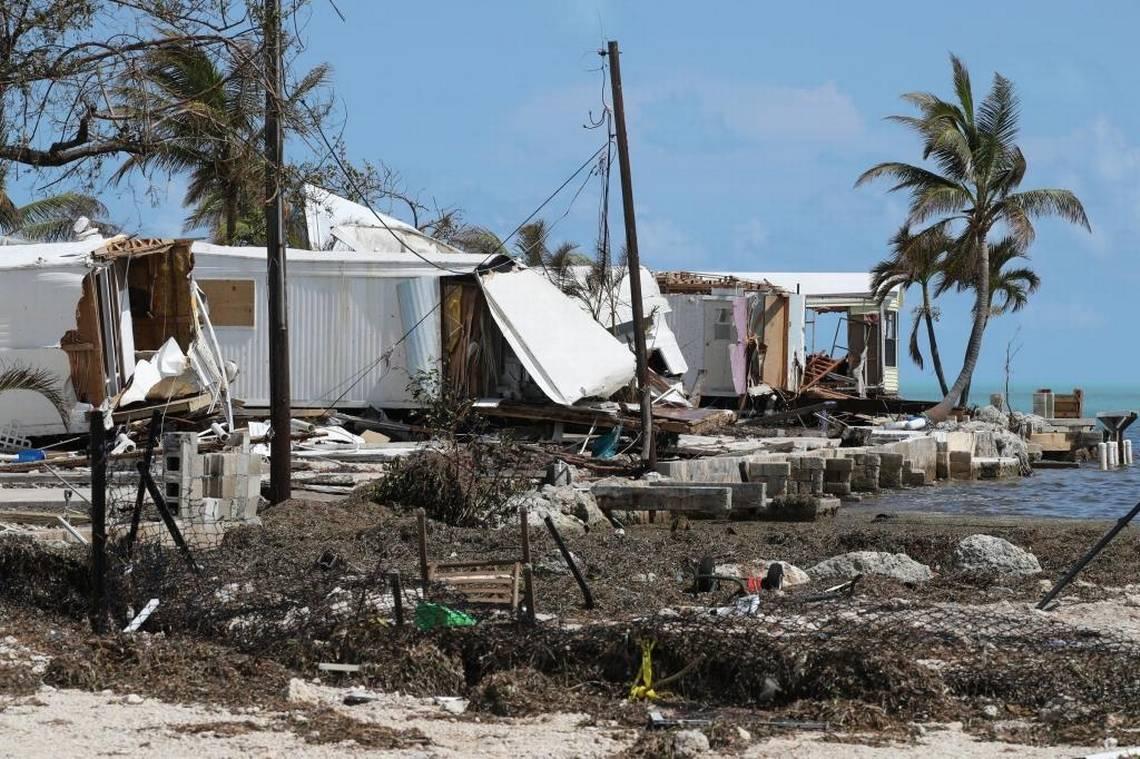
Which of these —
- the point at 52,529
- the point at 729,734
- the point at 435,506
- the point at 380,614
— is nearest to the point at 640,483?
the point at 435,506

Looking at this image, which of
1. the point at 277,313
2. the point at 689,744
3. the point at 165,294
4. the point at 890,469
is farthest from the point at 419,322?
the point at 689,744

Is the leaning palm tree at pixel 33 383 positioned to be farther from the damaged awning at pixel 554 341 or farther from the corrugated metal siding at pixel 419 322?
the damaged awning at pixel 554 341

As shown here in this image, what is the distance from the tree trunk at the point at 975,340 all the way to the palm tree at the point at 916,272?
98 cm

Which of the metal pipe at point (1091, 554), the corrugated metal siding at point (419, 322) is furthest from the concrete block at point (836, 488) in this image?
A: the metal pipe at point (1091, 554)

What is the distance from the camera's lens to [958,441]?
3006 centimetres

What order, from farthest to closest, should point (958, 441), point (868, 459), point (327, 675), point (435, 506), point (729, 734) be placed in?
point (958, 441)
point (868, 459)
point (435, 506)
point (327, 675)
point (729, 734)

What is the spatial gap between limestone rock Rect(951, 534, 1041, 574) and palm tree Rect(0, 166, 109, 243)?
27255 mm

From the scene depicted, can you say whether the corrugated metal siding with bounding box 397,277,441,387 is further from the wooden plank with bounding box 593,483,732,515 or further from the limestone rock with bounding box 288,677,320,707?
the limestone rock with bounding box 288,677,320,707

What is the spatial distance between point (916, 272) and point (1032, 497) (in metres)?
15.6

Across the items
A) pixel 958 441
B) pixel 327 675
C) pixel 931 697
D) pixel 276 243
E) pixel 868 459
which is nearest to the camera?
pixel 931 697

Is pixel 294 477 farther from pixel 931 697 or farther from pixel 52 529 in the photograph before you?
pixel 931 697

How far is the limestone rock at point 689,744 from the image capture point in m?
6.85

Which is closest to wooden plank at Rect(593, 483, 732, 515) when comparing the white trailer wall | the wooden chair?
the white trailer wall

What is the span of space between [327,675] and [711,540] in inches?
297
